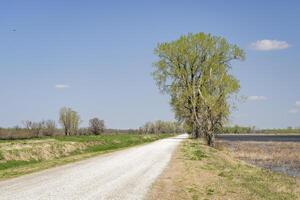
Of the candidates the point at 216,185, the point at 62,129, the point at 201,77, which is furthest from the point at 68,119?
the point at 216,185

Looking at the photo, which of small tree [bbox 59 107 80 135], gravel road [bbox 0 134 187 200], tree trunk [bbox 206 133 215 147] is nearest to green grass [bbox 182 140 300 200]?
gravel road [bbox 0 134 187 200]

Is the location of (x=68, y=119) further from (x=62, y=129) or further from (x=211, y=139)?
(x=211, y=139)

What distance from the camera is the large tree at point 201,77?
55594mm

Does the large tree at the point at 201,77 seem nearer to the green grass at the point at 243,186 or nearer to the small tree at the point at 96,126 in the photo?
the green grass at the point at 243,186

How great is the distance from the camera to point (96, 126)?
453 ft

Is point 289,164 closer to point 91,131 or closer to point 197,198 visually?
point 197,198

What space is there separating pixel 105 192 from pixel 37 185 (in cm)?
351

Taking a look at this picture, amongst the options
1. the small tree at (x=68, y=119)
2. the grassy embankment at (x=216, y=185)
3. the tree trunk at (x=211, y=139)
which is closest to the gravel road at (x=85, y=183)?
the grassy embankment at (x=216, y=185)

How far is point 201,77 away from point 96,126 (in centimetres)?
8031

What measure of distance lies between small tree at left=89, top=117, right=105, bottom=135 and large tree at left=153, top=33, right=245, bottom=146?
2809 inches

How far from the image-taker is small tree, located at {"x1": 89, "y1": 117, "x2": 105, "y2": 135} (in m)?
137

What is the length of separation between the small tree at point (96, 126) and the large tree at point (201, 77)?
7135cm

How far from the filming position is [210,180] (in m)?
22.9

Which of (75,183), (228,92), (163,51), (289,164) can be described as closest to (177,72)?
(163,51)
